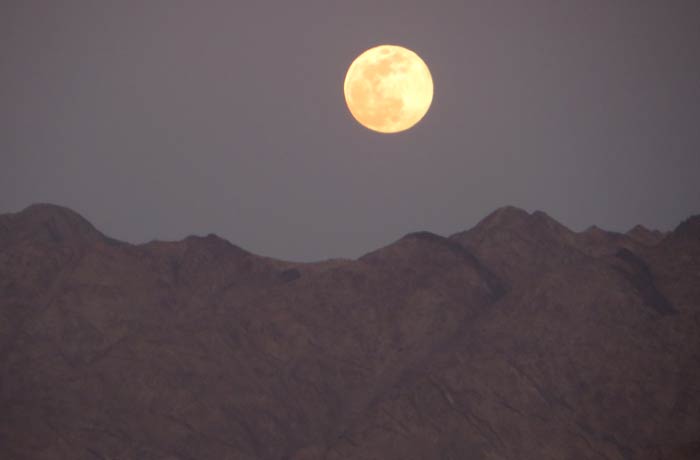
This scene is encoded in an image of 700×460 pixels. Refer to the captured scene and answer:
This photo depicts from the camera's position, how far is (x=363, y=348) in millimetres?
80125

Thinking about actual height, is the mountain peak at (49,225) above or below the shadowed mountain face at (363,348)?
above

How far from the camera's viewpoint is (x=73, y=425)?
6894 centimetres

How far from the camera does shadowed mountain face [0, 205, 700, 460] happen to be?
67.6 m

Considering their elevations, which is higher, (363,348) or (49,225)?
(49,225)

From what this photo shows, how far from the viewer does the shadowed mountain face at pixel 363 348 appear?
67.6 metres

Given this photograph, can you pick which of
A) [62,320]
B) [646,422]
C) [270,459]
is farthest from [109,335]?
[646,422]

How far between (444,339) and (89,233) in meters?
45.9

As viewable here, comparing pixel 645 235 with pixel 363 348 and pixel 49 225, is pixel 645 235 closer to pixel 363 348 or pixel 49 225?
pixel 363 348

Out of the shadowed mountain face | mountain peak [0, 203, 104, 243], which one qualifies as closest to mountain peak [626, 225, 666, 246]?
the shadowed mountain face

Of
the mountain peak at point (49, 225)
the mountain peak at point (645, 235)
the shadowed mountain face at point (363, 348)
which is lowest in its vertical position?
the shadowed mountain face at point (363, 348)

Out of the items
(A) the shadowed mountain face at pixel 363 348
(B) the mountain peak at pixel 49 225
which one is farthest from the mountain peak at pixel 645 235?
(B) the mountain peak at pixel 49 225

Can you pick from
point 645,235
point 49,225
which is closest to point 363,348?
point 645,235

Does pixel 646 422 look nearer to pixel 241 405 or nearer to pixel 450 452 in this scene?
pixel 450 452

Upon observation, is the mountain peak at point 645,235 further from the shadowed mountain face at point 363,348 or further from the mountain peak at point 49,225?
the mountain peak at point 49,225
